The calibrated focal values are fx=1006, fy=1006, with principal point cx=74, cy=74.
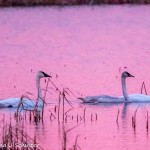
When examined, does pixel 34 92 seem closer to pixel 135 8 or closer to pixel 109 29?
pixel 109 29

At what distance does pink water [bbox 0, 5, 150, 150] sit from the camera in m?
12.0

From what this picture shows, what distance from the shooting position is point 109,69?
1933 cm

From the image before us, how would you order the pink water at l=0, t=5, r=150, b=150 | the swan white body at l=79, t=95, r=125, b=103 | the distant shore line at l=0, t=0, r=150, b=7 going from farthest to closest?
the distant shore line at l=0, t=0, r=150, b=7
the swan white body at l=79, t=95, r=125, b=103
the pink water at l=0, t=5, r=150, b=150

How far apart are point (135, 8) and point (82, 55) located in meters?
13.2

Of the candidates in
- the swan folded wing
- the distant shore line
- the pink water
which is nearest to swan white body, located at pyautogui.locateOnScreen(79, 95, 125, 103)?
the pink water

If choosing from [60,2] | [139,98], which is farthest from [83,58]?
[60,2]

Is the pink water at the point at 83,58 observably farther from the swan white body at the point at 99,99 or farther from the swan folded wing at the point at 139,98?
the swan folded wing at the point at 139,98

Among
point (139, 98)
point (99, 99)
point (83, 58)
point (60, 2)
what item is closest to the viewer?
point (99, 99)

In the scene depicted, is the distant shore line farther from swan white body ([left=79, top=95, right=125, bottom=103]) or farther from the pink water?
swan white body ([left=79, top=95, right=125, bottom=103])

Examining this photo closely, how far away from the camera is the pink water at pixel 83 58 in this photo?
12023mm

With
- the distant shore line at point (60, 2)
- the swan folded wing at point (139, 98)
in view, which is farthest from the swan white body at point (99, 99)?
the distant shore line at point (60, 2)

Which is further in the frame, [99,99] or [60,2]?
[60,2]

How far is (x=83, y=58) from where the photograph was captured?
21.8 meters

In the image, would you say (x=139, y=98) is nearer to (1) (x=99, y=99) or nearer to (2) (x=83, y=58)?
(1) (x=99, y=99)
